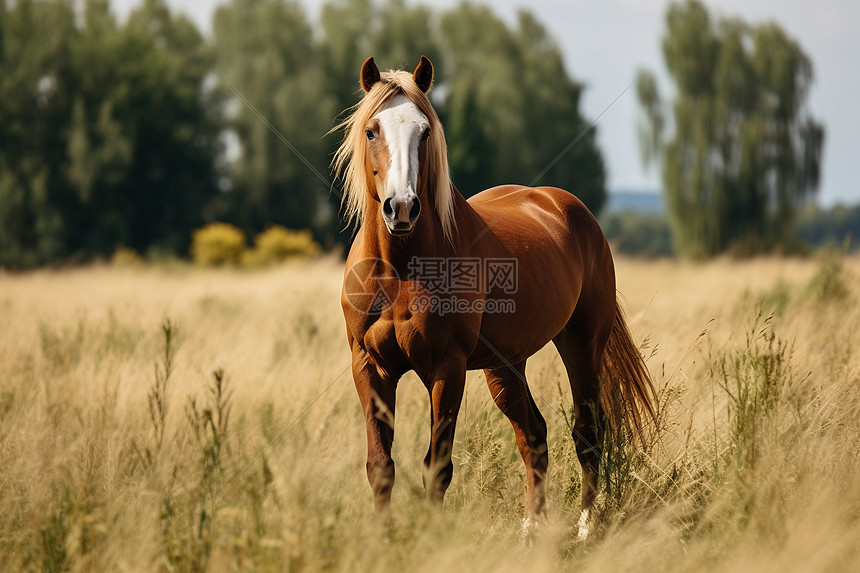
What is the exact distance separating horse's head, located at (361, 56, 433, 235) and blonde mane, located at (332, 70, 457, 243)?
0.04 meters

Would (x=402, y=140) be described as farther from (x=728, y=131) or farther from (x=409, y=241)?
(x=728, y=131)

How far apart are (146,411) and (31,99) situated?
1077 inches

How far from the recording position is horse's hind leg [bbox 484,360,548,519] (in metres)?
3.70

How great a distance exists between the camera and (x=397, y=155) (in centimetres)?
274

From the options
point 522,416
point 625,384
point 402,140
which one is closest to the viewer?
point 402,140

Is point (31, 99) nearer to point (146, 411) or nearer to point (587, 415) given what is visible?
point (146, 411)

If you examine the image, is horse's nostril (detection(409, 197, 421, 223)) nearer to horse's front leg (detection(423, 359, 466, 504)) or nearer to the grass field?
horse's front leg (detection(423, 359, 466, 504))

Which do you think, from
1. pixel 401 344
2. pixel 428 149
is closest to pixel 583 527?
pixel 401 344

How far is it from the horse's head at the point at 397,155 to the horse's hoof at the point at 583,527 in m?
1.48

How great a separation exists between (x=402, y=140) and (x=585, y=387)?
1.94 metres

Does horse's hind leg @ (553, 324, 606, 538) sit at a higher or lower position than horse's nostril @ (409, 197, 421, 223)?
lower

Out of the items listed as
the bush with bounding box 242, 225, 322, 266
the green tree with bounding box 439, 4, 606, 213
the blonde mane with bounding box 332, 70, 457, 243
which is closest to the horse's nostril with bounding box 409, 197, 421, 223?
the blonde mane with bounding box 332, 70, 457, 243

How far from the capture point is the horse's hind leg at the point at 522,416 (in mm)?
3703

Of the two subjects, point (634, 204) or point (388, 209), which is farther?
point (634, 204)
